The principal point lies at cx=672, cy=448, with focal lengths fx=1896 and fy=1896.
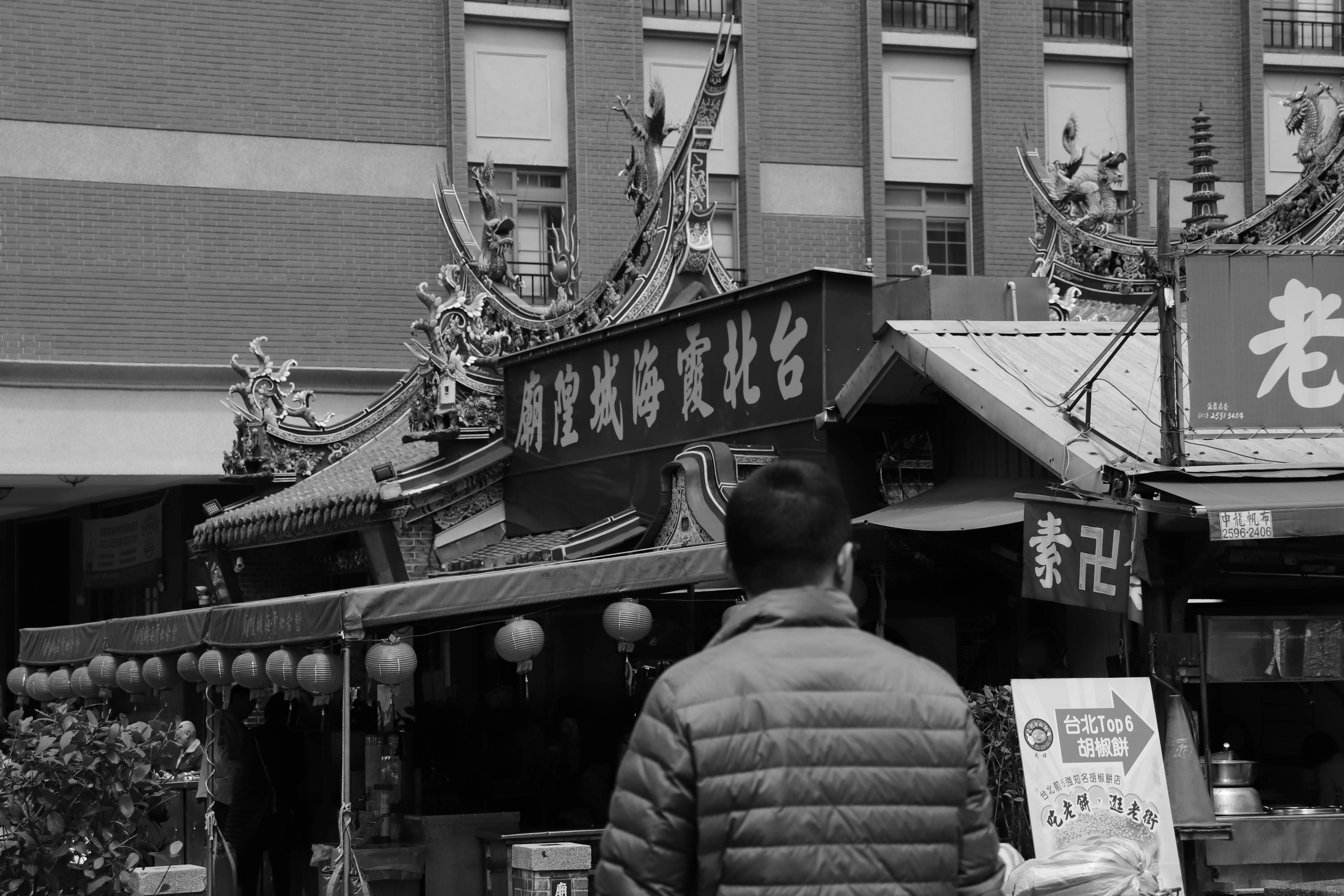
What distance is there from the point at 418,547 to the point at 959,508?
726 cm

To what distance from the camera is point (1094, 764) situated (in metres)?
9.52

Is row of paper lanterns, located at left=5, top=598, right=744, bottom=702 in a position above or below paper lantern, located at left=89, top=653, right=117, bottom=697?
above

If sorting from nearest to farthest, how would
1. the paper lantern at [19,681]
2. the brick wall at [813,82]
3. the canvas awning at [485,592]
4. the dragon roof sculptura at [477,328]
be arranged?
the canvas awning at [485,592]
the dragon roof sculptura at [477,328]
the paper lantern at [19,681]
the brick wall at [813,82]

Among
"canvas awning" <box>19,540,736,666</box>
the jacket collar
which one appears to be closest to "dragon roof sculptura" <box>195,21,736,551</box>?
"canvas awning" <box>19,540,736,666</box>

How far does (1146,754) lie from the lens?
31.5 feet

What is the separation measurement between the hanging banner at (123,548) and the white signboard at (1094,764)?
761 inches

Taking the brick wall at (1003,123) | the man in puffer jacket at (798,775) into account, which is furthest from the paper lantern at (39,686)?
the man in puffer jacket at (798,775)

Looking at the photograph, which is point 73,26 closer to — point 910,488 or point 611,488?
point 611,488

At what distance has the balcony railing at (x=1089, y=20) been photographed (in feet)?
94.5

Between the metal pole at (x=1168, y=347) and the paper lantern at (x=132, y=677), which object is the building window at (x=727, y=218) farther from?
the metal pole at (x=1168, y=347)

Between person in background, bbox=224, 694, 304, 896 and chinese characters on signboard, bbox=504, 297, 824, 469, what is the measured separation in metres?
3.68

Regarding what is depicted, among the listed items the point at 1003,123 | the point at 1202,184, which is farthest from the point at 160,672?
the point at 1003,123

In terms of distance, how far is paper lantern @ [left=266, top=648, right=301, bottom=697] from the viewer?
1325 cm

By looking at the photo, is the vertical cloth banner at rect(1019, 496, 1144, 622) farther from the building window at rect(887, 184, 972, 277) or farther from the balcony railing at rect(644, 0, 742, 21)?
the balcony railing at rect(644, 0, 742, 21)
